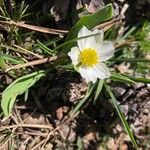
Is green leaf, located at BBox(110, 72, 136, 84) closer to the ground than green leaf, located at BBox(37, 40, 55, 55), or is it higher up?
closer to the ground

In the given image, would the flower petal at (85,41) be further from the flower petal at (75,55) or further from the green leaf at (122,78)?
the green leaf at (122,78)

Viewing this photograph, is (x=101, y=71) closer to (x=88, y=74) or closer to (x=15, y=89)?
(x=88, y=74)

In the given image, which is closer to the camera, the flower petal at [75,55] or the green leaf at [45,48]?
the flower petal at [75,55]

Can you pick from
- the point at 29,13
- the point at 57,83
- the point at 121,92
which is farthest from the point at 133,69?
the point at 29,13

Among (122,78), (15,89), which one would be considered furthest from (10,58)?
(122,78)

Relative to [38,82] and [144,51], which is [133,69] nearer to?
[144,51]

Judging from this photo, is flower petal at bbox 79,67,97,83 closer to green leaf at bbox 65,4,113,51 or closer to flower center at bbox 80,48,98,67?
flower center at bbox 80,48,98,67

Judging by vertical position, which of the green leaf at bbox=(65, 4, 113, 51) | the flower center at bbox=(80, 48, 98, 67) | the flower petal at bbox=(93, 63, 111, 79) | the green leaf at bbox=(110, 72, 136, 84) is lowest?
the green leaf at bbox=(110, 72, 136, 84)

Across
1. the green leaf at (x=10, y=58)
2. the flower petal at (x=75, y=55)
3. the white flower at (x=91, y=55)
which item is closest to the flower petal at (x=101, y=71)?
the white flower at (x=91, y=55)

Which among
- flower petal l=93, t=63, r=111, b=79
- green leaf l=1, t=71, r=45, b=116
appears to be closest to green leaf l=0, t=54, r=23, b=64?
green leaf l=1, t=71, r=45, b=116
